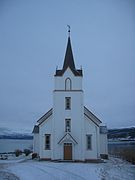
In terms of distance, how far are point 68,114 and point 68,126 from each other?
47.2 inches

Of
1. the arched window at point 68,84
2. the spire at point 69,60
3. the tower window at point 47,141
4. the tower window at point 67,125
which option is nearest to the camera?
the tower window at point 67,125

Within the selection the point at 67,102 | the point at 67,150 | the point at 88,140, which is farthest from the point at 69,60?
the point at 67,150

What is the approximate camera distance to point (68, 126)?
29344mm

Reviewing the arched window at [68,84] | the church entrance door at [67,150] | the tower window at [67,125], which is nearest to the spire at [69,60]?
the arched window at [68,84]

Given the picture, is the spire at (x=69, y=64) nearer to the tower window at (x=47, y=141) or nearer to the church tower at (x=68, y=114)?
the church tower at (x=68, y=114)

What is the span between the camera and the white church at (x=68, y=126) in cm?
2883

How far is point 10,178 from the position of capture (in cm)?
1616

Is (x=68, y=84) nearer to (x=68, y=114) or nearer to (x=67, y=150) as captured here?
(x=68, y=114)

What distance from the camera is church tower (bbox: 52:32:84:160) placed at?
94.5 feet

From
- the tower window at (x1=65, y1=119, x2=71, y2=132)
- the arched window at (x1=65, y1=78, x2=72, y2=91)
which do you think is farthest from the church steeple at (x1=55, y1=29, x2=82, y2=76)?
the tower window at (x1=65, y1=119, x2=71, y2=132)

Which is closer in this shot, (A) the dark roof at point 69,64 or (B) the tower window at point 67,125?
(B) the tower window at point 67,125

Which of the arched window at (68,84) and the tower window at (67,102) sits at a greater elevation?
the arched window at (68,84)

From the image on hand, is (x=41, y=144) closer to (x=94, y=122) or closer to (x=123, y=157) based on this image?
(x=94, y=122)

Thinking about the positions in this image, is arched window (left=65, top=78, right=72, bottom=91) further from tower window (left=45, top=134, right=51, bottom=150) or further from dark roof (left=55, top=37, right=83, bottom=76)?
tower window (left=45, top=134, right=51, bottom=150)
